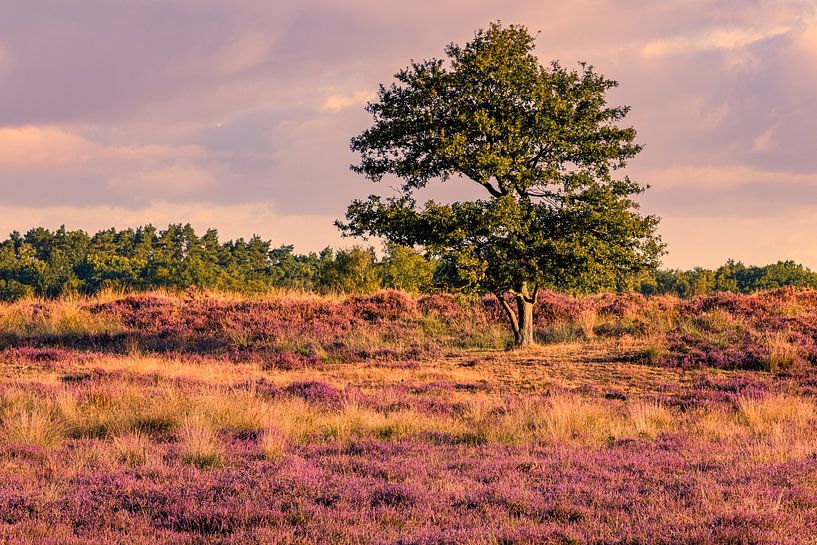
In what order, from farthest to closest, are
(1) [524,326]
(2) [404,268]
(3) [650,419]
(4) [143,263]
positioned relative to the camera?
(4) [143,263] → (2) [404,268] → (1) [524,326] → (3) [650,419]

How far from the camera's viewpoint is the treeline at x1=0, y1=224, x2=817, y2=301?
6688 centimetres

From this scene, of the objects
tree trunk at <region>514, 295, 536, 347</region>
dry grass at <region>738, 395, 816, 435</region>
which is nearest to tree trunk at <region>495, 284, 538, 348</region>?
tree trunk at <region>514, 295, 536, 347</region>

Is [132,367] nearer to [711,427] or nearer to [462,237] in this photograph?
[462,237]

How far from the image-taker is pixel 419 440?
40.3 feet

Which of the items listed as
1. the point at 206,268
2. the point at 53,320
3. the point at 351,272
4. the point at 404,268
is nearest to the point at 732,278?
the point at 404,268

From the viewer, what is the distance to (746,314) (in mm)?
32438

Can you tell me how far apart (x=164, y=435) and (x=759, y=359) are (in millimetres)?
19639

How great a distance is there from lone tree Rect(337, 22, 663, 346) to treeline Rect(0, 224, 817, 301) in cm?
3404

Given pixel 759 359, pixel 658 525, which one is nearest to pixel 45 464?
pixel 658 525

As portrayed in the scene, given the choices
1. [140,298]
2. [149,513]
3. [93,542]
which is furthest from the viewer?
[140,298]

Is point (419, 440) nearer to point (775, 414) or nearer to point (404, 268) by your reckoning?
point (775, 414)

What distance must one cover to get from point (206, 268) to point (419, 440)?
9526 cm

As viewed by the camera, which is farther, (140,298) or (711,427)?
(140,298)

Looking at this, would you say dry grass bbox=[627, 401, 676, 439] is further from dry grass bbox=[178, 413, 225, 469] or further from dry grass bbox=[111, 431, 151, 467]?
dry grass bbox=[111, 431, 151, 467]
